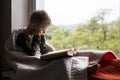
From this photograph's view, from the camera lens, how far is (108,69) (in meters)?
1.41

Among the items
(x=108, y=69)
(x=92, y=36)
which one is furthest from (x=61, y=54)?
(x=92, y=36)

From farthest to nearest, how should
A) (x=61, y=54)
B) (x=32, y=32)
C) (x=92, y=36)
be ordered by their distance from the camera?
(x=92, y=36), (x=32, y=32), (x=61, y=54)

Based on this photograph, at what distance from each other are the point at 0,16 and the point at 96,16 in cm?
68

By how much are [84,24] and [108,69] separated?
57 centimetres

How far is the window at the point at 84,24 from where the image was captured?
6.11 ft

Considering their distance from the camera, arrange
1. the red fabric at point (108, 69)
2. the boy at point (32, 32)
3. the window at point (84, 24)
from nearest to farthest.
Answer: the red fabric at point (108, 69) → the boy at point (32, 32) → the window at point (84, 24)

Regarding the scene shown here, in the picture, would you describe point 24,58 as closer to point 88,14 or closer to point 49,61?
point 49,61

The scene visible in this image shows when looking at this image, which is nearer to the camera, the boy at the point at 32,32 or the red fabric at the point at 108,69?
the red fabric at the point at 108,69

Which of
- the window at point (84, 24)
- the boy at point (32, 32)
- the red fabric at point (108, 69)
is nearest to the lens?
the red fabric at point (108, 69)

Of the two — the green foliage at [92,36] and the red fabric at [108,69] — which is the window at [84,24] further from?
the red fabric at [108,69]

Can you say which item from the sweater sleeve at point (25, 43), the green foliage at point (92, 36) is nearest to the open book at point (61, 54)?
the sweater sleeve at point (25, 43)

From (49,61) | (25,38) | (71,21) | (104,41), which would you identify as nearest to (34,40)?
(25,38)

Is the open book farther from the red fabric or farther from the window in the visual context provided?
the window

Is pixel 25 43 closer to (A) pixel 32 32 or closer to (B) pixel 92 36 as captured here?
(A) pixel 32 32
